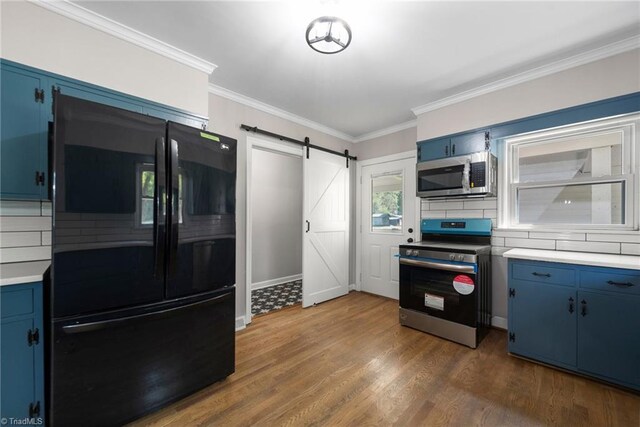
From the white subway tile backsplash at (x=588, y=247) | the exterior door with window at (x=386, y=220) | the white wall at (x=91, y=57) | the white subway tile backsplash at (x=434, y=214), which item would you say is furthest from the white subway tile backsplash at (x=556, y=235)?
the white wall at (x=91, y=57)

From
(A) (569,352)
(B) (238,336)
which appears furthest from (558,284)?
(B) (238,336)

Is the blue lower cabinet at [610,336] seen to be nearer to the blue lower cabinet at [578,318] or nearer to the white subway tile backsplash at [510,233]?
the blue lower cabinet at [578,318]

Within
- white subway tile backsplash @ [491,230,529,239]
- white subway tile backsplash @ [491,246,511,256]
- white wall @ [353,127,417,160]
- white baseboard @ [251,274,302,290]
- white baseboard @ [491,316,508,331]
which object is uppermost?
white wall @ [353,127,417,160]

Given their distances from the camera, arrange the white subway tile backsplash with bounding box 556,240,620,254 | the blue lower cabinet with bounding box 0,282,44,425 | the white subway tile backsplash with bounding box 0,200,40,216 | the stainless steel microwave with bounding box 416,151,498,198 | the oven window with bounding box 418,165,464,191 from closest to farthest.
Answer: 1. the blue lower cabinet with bounding box 0,282,44,425
2. the white subway tile backsplash with bounding box 0,200,40,216
3. the white subway tile backsplash with bounding box 556,240,620,254
4. the stainless steel microwave with bounding box 416,151,498,198
5. the oven window with bounding box 418,165,464,191

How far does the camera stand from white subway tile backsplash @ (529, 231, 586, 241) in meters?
2.44

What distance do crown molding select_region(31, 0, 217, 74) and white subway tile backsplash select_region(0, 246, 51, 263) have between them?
165 centimetres

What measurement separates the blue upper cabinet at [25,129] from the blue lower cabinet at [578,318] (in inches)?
147

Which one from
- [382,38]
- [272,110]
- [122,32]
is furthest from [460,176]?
[122,32]

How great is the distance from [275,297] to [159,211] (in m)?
2.97

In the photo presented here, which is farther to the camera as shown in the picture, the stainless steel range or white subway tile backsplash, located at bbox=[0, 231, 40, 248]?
the stainless steel range

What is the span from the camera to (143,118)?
1.61m

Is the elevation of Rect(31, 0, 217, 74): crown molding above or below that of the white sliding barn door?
above

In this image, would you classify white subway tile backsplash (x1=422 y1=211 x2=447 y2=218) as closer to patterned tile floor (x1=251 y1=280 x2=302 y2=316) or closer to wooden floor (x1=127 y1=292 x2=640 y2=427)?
wooden floor (x1=127 y1=292 x2=640 y2=427)
